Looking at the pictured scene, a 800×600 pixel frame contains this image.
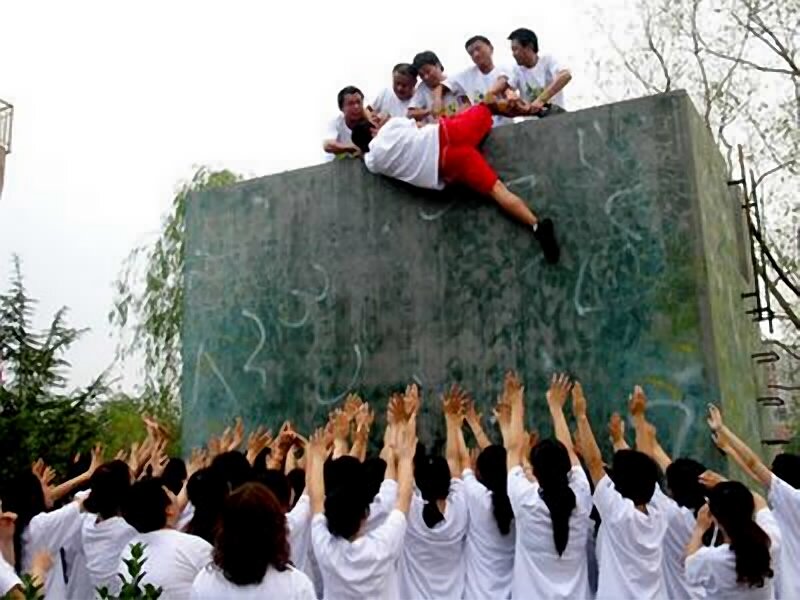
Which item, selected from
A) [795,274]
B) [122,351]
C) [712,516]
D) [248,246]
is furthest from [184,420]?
[795,274]

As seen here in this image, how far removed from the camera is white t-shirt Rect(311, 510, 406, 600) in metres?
3.81

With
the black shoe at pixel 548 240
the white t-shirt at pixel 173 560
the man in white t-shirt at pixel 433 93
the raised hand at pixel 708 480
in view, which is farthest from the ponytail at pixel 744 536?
the man in white t-shirt at pixel 433 93

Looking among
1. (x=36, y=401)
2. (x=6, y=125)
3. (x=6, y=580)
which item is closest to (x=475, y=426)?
(x=6, y=580)

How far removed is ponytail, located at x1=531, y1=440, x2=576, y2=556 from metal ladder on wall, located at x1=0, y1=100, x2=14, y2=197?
14.5 m

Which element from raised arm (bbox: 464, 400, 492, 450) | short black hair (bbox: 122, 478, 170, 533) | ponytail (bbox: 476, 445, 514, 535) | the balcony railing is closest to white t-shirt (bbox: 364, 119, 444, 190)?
raised arm (bbox: 464, 400, 492, 450)

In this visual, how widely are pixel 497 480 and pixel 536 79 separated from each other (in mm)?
4156

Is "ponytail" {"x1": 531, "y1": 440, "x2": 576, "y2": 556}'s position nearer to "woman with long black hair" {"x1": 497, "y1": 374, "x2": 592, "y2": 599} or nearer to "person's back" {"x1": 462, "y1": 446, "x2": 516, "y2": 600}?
"woman with long black hair" {"x1": 497, "y1": 374, "x2": 592, "y2": 599}

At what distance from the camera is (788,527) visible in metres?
4.80

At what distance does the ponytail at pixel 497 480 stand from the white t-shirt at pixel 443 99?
3.74 m

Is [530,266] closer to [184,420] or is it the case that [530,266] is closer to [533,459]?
[533,459]

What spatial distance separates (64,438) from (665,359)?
8.59m

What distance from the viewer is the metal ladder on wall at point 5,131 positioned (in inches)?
642

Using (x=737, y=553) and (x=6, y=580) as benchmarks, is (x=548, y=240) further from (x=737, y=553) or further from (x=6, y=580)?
(x=6, y=580)

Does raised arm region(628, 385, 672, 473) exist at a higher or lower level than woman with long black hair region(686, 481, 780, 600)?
higher
